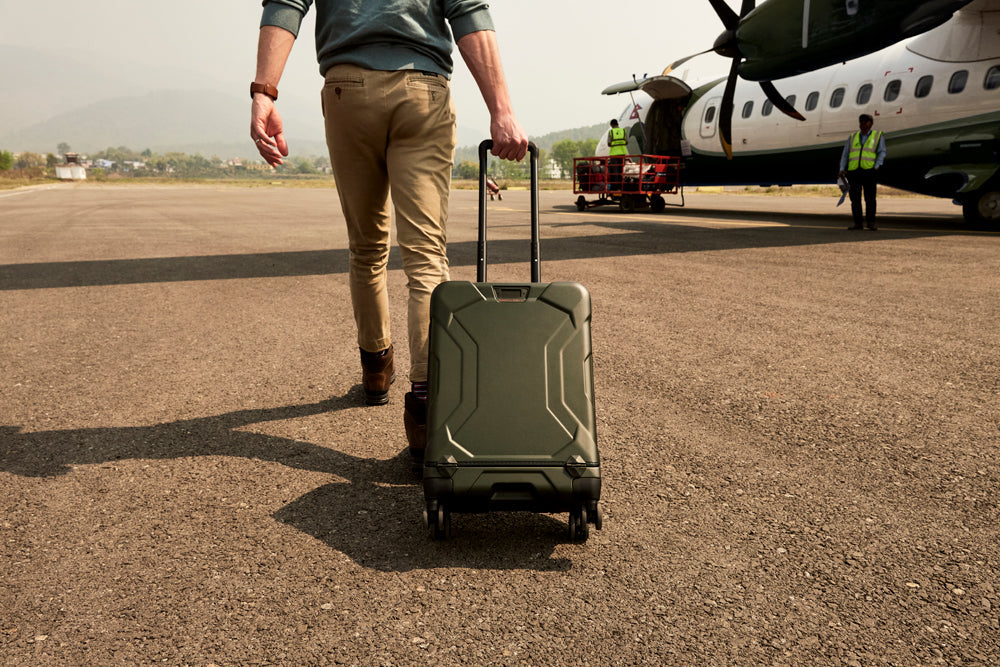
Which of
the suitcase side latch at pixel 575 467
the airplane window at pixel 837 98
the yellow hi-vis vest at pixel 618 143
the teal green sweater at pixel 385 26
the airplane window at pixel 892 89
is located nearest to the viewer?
the suitcase side latch at pixel 575 467

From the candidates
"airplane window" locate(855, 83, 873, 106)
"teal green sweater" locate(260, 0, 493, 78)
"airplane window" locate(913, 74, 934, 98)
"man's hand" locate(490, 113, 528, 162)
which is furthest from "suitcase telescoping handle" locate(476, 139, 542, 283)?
"airplane window" locate(855, 83, 873, 106)

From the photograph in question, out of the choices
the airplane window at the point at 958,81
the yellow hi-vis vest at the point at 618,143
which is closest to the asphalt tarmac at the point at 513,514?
the airplane window at the point at 958,81

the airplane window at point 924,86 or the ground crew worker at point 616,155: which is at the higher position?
the airplane window at point 924,86

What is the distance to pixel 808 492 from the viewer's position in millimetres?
2393

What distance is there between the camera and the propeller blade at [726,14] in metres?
10.9

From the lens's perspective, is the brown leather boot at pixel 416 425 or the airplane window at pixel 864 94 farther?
the airplane window at pixel 864 94

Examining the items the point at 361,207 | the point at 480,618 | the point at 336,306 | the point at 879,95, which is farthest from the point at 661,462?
the point at 879,95

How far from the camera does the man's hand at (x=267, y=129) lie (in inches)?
97.0

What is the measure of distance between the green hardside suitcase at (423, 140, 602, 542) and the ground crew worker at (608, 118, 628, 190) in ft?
57.3

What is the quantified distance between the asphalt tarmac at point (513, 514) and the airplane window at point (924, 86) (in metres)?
8.75

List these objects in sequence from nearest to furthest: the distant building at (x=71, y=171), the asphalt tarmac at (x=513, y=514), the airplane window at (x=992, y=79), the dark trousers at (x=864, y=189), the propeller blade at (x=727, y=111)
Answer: the asphalt tarmac at (x=513, y=514) < the airplane window at (x=992, y=79) < the dark trousers at (x=864, y=189) < the propeller blade at (x=727, y=111) < the distant building at (x=71, y=171)

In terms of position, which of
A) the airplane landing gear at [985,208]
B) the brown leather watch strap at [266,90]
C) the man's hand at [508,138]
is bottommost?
the airplane landing gear at [985,208]

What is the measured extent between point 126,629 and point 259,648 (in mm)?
344

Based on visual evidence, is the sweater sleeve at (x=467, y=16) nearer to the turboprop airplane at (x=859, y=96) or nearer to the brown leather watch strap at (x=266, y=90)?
the brown leather watch strap at (x=266, y=90)
